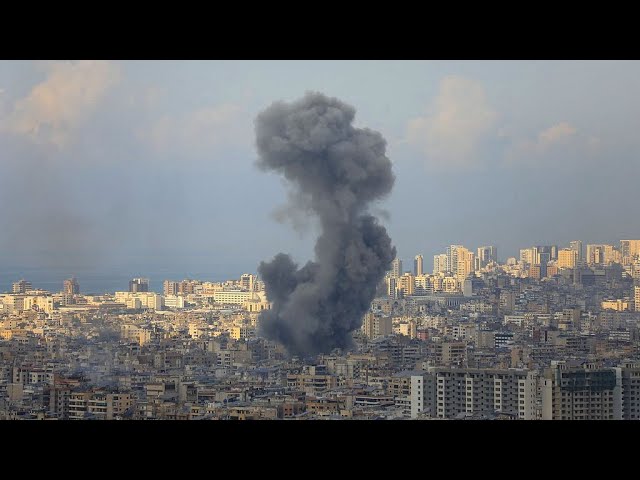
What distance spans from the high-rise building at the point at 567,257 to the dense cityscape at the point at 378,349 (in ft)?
0.11

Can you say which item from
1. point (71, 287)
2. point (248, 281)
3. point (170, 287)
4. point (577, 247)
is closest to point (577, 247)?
point (577, 247)

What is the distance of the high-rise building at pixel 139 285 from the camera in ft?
59.4

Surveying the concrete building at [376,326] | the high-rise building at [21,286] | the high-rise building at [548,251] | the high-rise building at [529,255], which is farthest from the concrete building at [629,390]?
the high-rise building at [21,286]

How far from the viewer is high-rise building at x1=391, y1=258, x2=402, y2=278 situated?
17969mm

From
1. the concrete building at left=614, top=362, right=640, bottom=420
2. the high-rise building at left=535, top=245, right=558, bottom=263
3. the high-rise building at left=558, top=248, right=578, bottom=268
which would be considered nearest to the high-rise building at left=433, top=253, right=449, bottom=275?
the high-rise building at left=535, top=245, right=558, bottom=263

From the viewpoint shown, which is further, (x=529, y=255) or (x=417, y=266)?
(x=417, y=266)

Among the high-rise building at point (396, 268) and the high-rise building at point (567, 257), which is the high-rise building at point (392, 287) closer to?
the high-rise building at point (396, 268)

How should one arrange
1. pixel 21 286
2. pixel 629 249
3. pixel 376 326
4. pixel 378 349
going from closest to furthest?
pixel 378 349 < pixel 21 286 < pixel 376 326 < pixel 629 249

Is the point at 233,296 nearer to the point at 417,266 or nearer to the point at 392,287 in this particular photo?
the point at 392,287

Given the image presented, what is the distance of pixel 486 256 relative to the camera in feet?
60.7

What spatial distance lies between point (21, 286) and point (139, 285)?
2172 mm

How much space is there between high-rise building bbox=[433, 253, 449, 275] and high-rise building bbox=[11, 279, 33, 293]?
297 inches
